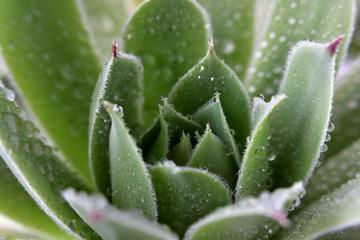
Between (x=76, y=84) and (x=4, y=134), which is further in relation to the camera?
(x=76, y=84)

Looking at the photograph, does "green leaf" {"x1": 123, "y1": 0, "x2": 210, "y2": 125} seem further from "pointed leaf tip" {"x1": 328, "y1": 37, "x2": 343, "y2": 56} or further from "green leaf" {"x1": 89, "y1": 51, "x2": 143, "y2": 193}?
"pointed leaf tip" {"x1": 328, "y1": 37, "x2": 343, "y2": 56}

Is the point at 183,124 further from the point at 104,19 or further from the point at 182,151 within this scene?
the point at 104,19

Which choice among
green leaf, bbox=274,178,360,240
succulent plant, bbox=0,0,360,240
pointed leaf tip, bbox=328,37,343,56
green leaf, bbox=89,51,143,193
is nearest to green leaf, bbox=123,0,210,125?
succulent plant, bbox=0,0,360,240

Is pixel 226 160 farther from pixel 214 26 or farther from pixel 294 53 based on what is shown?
pixel 214 26

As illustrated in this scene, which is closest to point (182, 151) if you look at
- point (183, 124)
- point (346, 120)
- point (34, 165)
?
point (183, 124)

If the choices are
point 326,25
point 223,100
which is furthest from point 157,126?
point 326,25

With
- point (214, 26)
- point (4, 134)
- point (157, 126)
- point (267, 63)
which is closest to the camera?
point (4, 134)

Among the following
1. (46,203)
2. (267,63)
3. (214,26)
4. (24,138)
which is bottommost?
(46,203)
